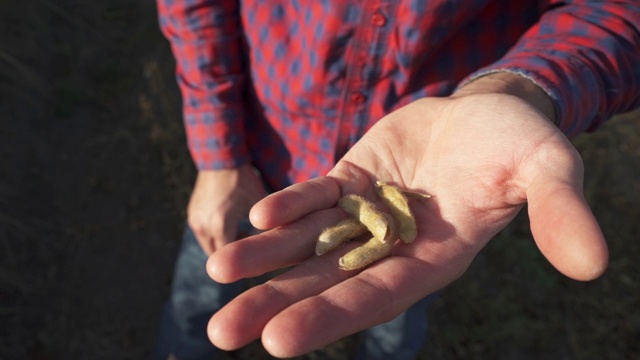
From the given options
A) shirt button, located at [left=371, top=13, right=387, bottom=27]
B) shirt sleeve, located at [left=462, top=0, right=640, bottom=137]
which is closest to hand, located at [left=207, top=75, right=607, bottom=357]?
shirt sleeve, located at [left=462, top=0, right=640, bottom=137]

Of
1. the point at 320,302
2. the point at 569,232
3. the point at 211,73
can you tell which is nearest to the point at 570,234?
the point at 569,232

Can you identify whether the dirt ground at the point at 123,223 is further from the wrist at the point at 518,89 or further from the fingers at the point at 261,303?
the wrist at the point at 518,89

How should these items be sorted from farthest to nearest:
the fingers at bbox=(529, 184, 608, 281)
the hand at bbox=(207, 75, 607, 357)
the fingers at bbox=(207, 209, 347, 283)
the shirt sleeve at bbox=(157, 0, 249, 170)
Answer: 1. the shirt sleeve at bbox=(157, 0, 249, 170)
2. the fingers at bbox=(207, 209, 347, 283)
3. the hand at bbox=(207, 75, 607, 357)
4. the fingers at bbox=(529, 184, 608, 281)

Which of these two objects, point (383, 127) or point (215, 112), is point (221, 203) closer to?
point (215, 112)

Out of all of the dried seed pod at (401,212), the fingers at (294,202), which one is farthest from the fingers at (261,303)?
the dried seed pod at (401,212)

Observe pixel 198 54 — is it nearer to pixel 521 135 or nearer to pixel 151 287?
pixel 521 135

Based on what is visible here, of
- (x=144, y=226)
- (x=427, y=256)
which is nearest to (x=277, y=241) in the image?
(x=427, y=256)

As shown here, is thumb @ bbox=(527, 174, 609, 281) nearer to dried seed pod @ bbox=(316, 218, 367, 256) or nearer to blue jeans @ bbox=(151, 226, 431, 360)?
dried seed pod @ bbox=(316, 218, 367, 256)
